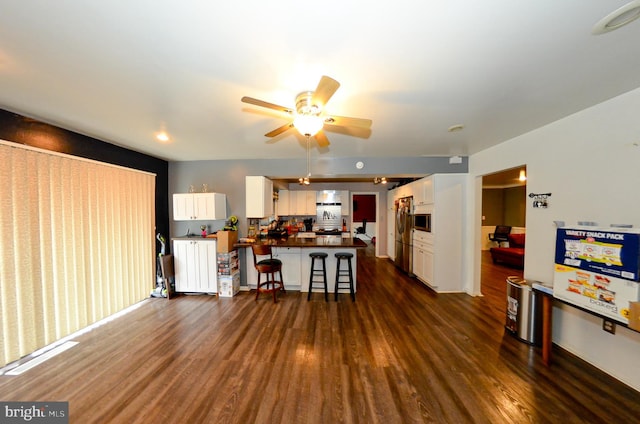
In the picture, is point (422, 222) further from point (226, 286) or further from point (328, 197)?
point (226, 286)

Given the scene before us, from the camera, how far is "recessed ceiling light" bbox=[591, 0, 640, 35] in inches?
40.3

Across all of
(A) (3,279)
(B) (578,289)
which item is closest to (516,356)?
(B) (578,289)

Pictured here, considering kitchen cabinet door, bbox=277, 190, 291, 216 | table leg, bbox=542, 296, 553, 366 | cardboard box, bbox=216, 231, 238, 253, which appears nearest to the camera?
table leg, bbox=542, 296, 553, 366

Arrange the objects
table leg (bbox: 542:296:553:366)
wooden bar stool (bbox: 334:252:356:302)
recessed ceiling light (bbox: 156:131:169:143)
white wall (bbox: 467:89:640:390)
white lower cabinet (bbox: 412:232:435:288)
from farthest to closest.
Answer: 1. white lower cabinet (bbox: 412:232:435:288)
2. wooden bar stool (bbox: 334:252:356:302)
3. recessed ceiling light (bbox: 156:131:169:143)
4. table leg (bbox: 542:296:553:366)
5. white wall (bbox: 467:89:640:390)

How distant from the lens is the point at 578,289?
182 centimetres

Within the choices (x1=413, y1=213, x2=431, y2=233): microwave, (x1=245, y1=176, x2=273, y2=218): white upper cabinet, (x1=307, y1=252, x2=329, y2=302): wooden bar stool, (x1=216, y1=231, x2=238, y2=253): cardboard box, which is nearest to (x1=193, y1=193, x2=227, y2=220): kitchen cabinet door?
(x1=216, y1=231, x2=238, y2=253): cardboard box

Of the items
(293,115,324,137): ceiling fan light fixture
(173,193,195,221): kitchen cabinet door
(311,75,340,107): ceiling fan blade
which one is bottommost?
(173,193,195,221): kitchen cabinet door

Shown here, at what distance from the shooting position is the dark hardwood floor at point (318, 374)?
1.59 metres

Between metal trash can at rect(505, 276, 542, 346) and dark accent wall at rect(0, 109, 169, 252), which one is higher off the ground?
dark accent wall at rect(0, 109, 169, 252)

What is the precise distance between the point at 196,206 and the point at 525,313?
4.97 meters

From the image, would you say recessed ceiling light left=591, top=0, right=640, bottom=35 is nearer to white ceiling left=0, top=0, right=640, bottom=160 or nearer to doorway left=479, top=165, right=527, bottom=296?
white ceiling left=0, top=0, right=640, bottom=160

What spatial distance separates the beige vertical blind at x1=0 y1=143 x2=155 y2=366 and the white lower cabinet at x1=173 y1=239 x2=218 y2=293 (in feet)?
1.95

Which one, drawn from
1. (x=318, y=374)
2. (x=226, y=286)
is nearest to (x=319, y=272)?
(x=226, y=286)

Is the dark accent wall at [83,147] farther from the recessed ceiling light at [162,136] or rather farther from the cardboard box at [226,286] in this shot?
the cardboard box at [226,286]
